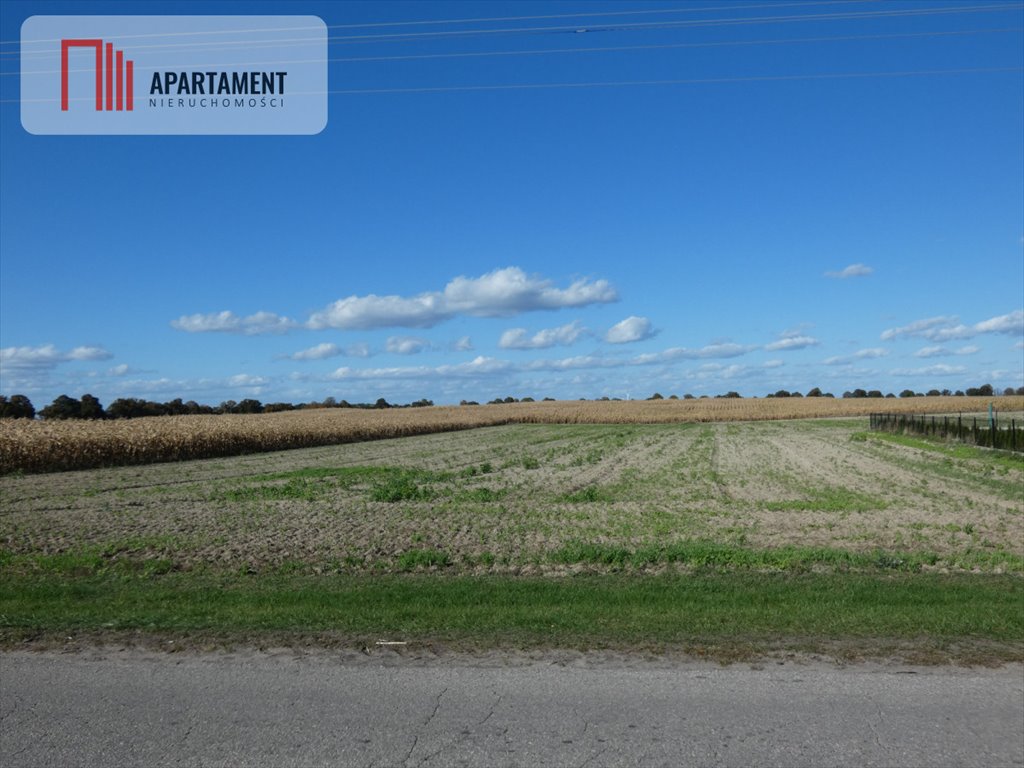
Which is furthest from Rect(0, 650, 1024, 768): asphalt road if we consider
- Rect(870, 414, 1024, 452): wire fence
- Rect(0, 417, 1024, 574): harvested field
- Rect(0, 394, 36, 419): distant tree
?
Rect(0, 394, 36, 419): distant tree

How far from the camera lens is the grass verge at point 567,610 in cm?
754

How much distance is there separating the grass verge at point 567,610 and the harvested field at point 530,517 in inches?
41.6

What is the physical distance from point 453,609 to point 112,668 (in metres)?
3.51

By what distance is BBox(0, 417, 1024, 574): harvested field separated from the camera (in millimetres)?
12711

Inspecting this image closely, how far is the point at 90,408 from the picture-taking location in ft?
221

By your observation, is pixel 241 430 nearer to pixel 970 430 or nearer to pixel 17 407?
pixel 17 407

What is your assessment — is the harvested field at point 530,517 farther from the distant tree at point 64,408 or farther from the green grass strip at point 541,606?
the distant tree at point 64,408

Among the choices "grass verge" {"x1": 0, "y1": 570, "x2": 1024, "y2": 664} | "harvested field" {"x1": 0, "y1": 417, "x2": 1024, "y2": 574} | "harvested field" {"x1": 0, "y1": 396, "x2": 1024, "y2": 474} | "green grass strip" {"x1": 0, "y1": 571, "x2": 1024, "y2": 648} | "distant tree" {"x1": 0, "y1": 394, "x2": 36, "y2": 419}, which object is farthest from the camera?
"distant tree" {"x1": 0, "y1": 394, "x2": 36, "y2": 419}

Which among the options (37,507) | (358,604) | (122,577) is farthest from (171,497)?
(358,604)

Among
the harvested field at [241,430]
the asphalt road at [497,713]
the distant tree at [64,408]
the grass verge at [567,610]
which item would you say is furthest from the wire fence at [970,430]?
the distant tree at [64,408]

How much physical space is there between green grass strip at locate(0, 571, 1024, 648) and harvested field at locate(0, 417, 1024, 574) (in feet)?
3.40

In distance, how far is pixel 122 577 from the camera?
1183 centimetres

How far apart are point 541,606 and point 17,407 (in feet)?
205

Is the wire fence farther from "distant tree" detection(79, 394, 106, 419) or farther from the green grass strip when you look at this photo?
"distant tree" detection(79, 394, 106, 419)
